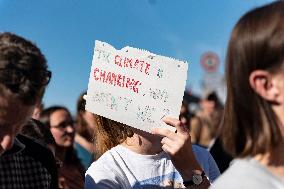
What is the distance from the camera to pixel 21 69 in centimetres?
188

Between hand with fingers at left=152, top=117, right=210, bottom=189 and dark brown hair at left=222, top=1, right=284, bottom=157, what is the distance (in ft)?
2.09

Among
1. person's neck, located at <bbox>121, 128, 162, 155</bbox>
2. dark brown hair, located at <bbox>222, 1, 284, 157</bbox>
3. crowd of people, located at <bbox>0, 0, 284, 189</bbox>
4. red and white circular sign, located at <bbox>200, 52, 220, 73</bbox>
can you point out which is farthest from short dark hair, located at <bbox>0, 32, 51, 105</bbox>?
red and white circular sign, located at <bbox>200, 52, 220, 73</bbox>

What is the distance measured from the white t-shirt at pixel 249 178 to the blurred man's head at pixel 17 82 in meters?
0.60

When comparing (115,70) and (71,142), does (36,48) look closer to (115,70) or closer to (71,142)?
(115,70)

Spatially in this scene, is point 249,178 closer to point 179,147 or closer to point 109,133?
point 179,147

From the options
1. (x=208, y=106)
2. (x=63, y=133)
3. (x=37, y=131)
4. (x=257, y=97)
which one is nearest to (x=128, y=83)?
(x=37, y=131)

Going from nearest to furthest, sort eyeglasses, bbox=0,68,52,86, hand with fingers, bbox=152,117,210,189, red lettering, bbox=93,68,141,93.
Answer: eyeglasses, bbox=0,68,52,86 → hand with fingers, bbox=152,117,210,189 → red lettering, bbox=93,68,141,93

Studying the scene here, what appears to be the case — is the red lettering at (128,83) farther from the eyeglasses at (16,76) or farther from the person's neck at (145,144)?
the eyeglasses at (16,76)

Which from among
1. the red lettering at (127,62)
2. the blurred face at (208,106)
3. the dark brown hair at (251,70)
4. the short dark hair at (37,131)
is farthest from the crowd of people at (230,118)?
the blurred face at (208,106)

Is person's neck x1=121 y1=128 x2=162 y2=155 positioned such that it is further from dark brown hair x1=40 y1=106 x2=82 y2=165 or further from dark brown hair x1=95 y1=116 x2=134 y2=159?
dark brown hair x1=40 y1=106 x2=82 y2=165

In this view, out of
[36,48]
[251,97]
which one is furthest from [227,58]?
[36,48]

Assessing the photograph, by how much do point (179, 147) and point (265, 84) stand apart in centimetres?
76

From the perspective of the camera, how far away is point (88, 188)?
257 cm

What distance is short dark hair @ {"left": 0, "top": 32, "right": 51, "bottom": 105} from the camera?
1864 millimetres
